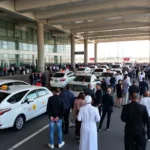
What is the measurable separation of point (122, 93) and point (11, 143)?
6.75 metres

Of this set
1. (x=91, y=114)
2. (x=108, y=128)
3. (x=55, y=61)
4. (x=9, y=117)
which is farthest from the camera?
(x=55, y=61)

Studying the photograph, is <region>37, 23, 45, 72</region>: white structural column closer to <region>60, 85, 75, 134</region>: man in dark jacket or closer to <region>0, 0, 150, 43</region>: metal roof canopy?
<region>0, 0, 150, 43</region>: metal roof canopy

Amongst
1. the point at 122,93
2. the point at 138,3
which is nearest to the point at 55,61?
the point at 138,3

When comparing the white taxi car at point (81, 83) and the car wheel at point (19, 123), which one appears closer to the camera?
the car wheel at point (19, 123)

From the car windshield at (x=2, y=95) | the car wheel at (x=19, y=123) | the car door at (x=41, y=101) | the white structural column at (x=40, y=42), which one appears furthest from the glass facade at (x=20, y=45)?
the car wheel at (x=19, y=123)

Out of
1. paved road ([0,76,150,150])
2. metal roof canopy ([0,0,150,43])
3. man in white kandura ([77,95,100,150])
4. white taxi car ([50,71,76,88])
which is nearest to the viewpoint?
man in white kandura ([77,95,100,150])

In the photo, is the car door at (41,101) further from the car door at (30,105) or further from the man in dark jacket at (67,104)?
the man in dark jacket at (67,104)

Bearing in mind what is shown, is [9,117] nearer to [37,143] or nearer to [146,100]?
[37,143]

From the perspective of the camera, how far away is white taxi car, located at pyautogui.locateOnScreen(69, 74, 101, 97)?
38.1ft

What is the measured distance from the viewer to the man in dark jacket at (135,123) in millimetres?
3975

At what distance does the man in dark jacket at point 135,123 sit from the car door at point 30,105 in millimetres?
4461

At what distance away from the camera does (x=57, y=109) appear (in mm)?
5578

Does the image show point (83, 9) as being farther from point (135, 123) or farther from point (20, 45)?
Result: point (135, 123)

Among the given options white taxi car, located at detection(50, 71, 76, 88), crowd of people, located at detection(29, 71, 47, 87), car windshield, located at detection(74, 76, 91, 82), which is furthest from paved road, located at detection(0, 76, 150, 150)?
crowd of people, located at detection(29, 71, 47, 87)
